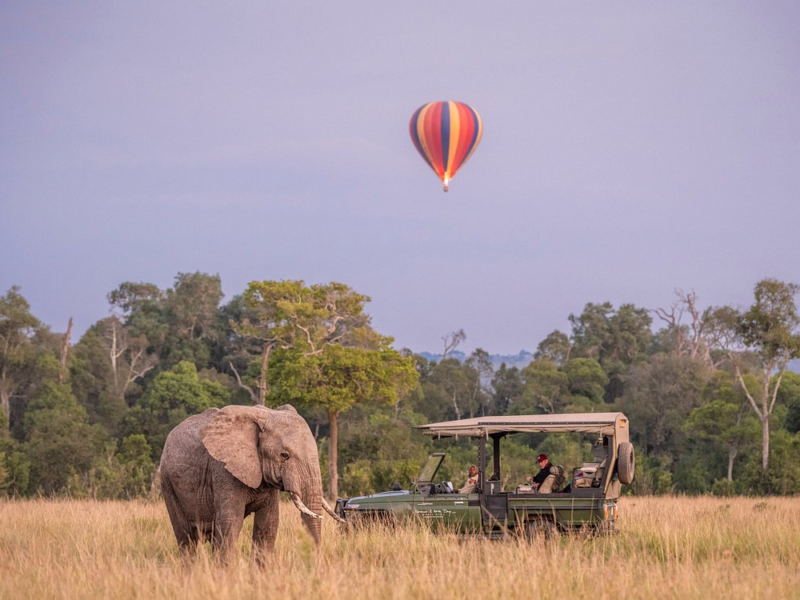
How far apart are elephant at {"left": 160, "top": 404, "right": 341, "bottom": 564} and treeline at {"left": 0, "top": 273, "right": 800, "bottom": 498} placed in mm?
21350

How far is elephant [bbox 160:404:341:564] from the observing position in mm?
11523

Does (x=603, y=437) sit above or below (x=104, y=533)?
above

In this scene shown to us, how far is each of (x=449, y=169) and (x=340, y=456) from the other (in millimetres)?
13469

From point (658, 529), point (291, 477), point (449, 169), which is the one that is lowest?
point (658, 529)

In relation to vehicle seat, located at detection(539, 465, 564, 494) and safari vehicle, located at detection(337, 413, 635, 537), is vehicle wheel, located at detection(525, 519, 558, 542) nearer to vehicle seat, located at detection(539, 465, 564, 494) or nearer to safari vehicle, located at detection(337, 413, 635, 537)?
safari vehicle, located at detection(337, 413, 635, 537)

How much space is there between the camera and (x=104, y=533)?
1527 cm

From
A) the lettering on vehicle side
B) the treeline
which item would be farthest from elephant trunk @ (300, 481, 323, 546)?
the treeline

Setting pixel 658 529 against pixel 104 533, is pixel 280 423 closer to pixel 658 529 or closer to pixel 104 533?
pixel 104 533

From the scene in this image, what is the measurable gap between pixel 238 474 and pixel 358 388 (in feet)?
99.1

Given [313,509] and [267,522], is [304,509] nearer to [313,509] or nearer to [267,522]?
[313,509]

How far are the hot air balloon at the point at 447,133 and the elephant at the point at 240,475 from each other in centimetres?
3470

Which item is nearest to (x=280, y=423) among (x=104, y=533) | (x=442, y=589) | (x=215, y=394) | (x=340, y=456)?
(x=442, y=589)

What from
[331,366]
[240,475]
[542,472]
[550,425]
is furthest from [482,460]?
[331,366]

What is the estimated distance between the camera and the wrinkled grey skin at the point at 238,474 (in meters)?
11.6
